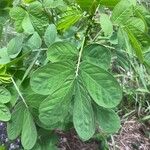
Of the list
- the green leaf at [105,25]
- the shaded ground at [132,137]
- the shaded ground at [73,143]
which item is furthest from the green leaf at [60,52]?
the shaded ground at [132,137]

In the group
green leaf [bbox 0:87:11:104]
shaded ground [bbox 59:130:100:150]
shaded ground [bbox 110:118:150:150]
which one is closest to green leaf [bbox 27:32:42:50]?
green leaf [bbox 0:87:11:104]

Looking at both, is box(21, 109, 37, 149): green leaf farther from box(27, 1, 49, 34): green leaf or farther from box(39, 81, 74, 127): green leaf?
box(27, 1, 49, 34): green leaf

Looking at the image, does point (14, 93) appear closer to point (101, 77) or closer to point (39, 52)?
point (39, 52)

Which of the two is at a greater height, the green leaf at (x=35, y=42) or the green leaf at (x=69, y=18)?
the green leaf at (x=69, y=18)

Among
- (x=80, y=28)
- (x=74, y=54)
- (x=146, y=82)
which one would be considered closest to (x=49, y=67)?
(x=74, y=54)

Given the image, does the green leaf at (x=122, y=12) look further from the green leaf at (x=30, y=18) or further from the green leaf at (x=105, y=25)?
the green leaf at (x=30, y=18)

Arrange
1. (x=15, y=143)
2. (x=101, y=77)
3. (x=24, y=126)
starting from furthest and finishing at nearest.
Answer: (x=15, y=143), (x=24, y=126), (x=101, y=77)
